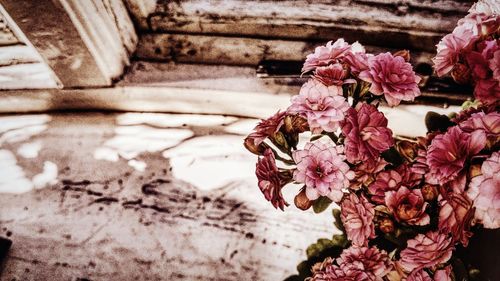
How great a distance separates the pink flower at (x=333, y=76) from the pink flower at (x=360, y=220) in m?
0.21

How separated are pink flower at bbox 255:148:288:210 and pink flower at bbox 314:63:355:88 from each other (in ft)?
0.55

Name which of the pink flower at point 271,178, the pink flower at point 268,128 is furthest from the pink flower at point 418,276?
the pink flower at point 268,128

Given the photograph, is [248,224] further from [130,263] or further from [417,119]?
[417,119]

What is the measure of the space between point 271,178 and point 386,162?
0.70 ft

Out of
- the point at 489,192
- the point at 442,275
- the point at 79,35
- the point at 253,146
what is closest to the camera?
the point at 489,192

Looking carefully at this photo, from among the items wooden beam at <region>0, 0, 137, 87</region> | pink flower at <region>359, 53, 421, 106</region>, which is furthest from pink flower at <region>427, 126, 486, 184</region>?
wooden beam at <region>0, 0, 137, 87</region>

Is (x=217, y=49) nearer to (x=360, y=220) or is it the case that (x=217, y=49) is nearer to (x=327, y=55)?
(x=327, y=55)

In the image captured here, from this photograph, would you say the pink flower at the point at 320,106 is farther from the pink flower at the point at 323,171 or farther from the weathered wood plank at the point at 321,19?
the weathered wood plank at the point at 321,19

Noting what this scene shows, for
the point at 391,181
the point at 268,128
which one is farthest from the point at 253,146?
the point at 391,181

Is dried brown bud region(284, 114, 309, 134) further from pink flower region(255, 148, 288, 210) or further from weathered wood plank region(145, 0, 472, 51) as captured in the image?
weathered wood plank region(145, 0, 472, 51)

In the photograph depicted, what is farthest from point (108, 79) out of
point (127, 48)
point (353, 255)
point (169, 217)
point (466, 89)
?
point (466, 89)

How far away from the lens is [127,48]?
1.61 m

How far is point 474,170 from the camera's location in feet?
1.87

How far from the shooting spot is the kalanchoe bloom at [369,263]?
667 millimetres
